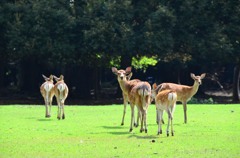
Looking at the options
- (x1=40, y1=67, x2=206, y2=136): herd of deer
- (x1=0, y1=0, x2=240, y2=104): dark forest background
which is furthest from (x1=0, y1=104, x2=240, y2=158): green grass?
(x1=0, y1=0, x2=240, y2=104): dark forest background

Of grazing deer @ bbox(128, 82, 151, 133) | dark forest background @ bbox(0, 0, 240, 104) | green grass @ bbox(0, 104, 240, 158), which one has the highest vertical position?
dark forest background @ bbox(0, 0, 240, 104)

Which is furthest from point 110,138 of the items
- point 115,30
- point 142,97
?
point 115,30

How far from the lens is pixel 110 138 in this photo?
15.9 meters

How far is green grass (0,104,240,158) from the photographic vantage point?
532 inches

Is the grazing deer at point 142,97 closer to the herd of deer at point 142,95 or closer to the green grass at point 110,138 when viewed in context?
the herd of deer at point 142,95

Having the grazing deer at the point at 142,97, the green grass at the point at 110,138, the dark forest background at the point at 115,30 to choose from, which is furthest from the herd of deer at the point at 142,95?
the dark forest background at the point at 115,30

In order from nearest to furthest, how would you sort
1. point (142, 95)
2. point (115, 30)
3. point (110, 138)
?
point (110, 138) → point (142, 95) → point (115, 30)

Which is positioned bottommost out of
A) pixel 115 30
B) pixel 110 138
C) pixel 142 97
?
pixel 110 138

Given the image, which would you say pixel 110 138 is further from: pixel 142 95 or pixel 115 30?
pixel 115 30

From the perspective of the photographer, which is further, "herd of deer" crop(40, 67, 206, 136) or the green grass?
"herd of deer" crop(40, 67, 206, 136)

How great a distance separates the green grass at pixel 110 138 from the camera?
1352 cm

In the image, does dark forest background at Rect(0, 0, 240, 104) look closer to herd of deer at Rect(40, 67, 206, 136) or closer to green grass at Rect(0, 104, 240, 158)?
green grass at Rect(0, 104, 240, 158)

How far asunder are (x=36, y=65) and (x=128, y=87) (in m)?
28.9

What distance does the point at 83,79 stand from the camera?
144 feet
